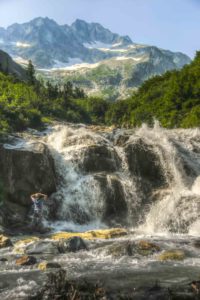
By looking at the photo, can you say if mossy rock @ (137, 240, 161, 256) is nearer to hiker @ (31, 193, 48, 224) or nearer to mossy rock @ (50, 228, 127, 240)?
mossy rock @ (50, 228, 127, 240)

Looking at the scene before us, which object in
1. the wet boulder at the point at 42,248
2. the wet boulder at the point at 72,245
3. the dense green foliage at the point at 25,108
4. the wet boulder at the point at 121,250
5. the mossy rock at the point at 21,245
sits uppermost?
the dense green foliage at the point at 25,108

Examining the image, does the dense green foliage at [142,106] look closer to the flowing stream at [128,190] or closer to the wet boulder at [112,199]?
the flowing stream at [128,190]

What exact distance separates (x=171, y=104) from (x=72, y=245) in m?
64.0

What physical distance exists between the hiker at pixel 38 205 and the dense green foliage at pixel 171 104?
42.3 meters

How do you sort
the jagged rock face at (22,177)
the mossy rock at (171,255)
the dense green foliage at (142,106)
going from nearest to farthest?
the mossy rock at (171,255) → the jagged rock face at (22,177) → the dense green foliage at (142,106)

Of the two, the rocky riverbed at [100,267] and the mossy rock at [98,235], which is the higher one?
the rocky riverbed at [100,267]

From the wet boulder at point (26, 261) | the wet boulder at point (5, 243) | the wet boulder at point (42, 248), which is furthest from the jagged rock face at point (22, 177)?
the wet boulder at point (26, 261)

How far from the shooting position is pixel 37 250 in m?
25.2

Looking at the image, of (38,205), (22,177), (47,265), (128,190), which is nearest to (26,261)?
(47,265)

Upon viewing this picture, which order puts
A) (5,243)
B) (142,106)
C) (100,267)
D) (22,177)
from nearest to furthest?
1. (100,267)
2. (5,243)
3. (22,177)
4. (142,106)

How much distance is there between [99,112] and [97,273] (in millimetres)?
124870

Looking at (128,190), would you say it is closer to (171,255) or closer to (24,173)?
(24,173)

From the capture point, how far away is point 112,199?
38.1 m

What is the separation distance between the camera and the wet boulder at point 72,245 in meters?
25.2
